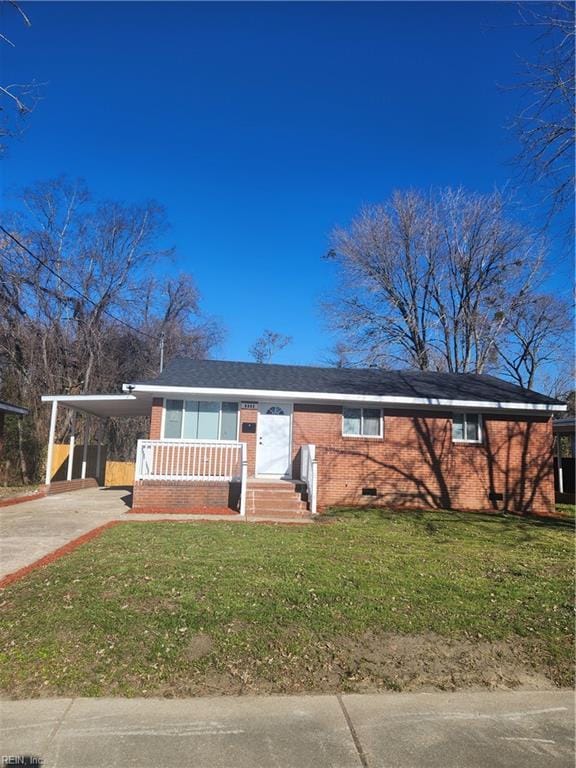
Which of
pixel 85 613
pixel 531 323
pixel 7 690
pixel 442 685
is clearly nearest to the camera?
pixel 7 690

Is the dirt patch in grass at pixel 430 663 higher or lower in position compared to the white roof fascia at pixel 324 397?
lower

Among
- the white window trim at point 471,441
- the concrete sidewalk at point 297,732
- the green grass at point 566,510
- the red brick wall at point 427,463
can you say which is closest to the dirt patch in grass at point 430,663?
the concrete sidewalk at point 297,732

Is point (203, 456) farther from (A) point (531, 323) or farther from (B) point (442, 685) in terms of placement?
(A) point (531, 323)

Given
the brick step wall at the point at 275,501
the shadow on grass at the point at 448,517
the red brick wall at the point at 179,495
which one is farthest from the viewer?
the red brick wall at the point at 179,495

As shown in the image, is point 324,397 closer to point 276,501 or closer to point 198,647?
point 276,501

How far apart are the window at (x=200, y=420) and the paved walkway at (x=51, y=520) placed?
2236 mm

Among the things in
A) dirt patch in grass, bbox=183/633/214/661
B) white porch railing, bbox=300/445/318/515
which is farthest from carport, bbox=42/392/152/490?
dirt patch in grass, bbox=183/633/214/661

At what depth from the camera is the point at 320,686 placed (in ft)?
11.7

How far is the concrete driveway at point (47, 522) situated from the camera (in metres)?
7.08

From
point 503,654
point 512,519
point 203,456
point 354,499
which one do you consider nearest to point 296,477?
point 354,499

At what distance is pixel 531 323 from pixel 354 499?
2215 centimetres

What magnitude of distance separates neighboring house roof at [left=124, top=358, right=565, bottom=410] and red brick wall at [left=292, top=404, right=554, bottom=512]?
0.57 metres

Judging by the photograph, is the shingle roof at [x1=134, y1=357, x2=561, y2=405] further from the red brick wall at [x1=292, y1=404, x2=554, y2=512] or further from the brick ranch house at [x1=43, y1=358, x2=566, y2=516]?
the red brick wall at [x1=292, y1=404, x2=554, y2=512]

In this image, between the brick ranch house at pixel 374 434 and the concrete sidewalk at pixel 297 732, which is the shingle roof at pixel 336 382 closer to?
the brick ranch house at pixel 374 434
